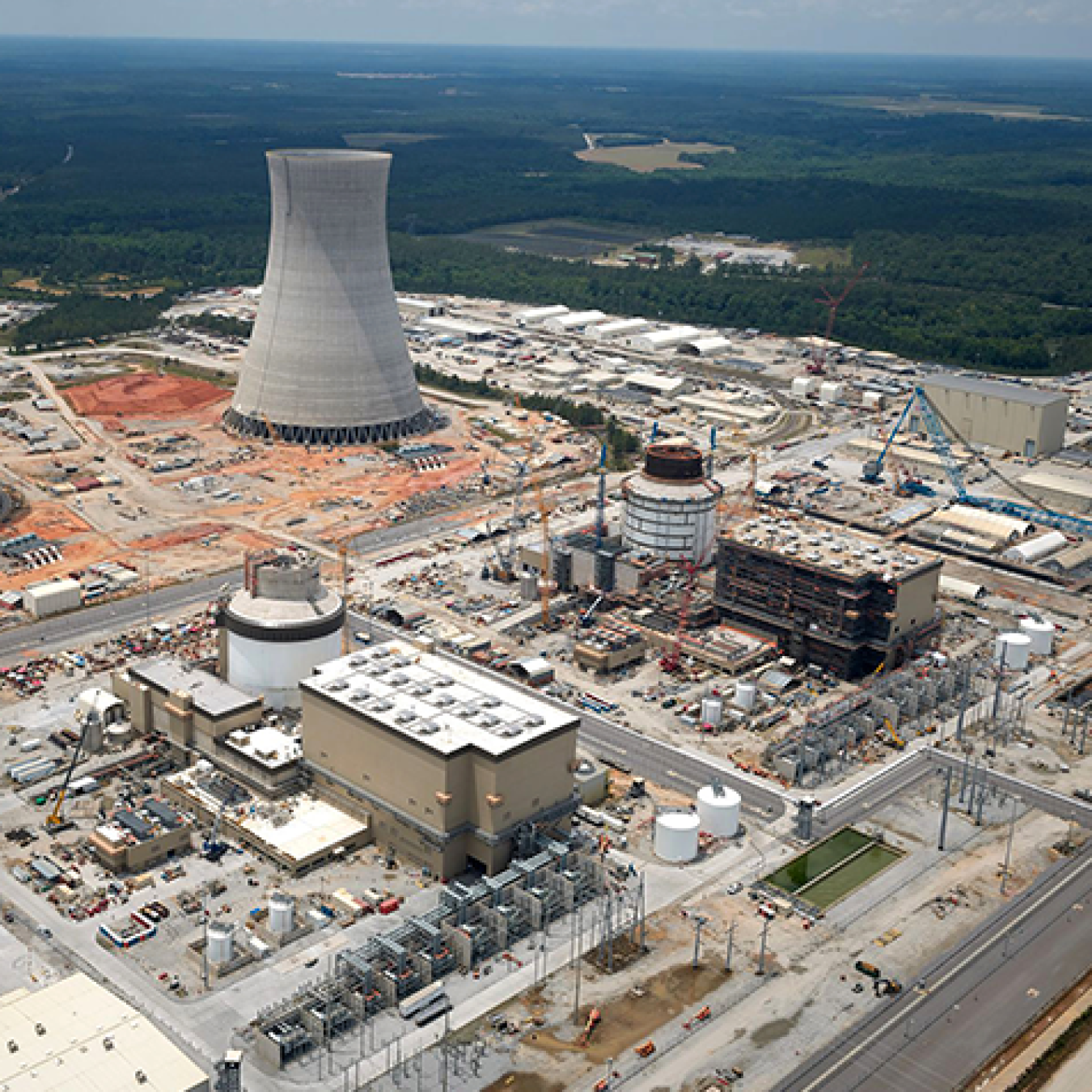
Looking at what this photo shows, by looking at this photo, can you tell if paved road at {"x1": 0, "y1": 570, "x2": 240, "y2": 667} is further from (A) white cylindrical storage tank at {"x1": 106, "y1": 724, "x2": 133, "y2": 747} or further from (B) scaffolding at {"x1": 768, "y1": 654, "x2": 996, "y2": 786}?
(B) scaffolding at {"x1": 768, "y1": 654, "x2": 996, "y2": 786}

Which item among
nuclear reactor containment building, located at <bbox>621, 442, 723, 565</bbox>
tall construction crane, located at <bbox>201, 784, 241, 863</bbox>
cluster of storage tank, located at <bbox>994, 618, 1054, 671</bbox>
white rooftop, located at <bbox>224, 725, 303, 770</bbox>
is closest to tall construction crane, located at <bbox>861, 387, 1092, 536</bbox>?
cluster of storage tank, located at <bbox>994, 618, 1054, 671</bbox>

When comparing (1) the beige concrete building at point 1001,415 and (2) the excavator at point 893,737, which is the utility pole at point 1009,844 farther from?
(1) the beige concrete building at point 1001,415

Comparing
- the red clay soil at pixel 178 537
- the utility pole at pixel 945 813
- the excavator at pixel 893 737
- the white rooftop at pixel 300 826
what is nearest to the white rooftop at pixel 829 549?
the excavator at pixel 893 737

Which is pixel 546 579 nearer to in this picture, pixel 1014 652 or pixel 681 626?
pixel 681 626

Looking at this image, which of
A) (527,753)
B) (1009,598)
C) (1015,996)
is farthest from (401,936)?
(1009,598)

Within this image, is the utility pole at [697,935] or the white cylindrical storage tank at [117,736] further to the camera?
the white cylindrical storage tank at [117,736]

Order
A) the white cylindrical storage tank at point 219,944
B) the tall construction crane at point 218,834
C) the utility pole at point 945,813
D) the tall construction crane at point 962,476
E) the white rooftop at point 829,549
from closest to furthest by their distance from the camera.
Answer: the white cylindrical storage tank at point 219,944, the tall construction crane at point 218,834, the utility pole at point 945,813, the white rooftop at point 829,549, the tall construction crane at point 962,476
